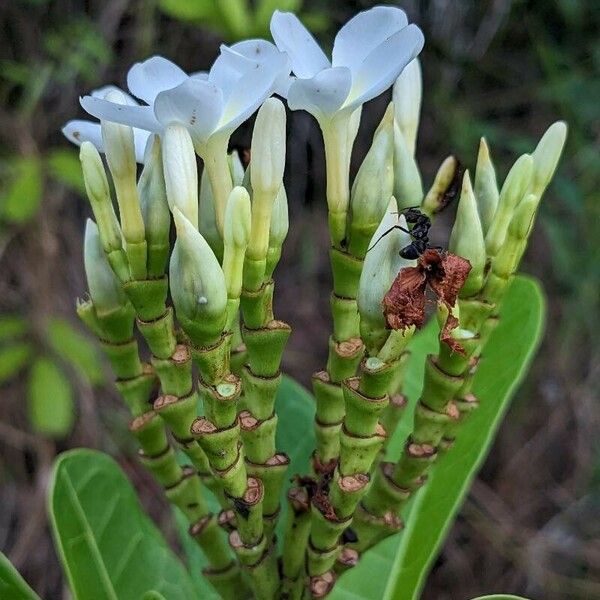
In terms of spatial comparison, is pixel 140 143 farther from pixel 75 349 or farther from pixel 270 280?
pixel 75 349

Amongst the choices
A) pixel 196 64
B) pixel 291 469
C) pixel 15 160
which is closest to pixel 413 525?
pixel 291 469

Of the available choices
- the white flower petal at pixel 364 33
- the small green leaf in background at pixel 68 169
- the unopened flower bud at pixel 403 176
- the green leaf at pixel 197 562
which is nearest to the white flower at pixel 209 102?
the white flower petal at pixel 364 33

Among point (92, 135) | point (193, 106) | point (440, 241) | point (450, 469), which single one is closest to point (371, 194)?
point (193, 106)

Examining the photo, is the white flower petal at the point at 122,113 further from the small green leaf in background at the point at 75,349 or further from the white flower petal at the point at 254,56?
the small green leaf in background at the point at 75,349

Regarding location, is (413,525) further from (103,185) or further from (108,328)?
(103,185)

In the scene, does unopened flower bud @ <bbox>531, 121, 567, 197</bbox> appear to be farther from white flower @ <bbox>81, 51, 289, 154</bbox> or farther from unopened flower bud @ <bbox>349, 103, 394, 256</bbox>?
white flower @ <bbox>81, 51, 289, 154</bbox>
